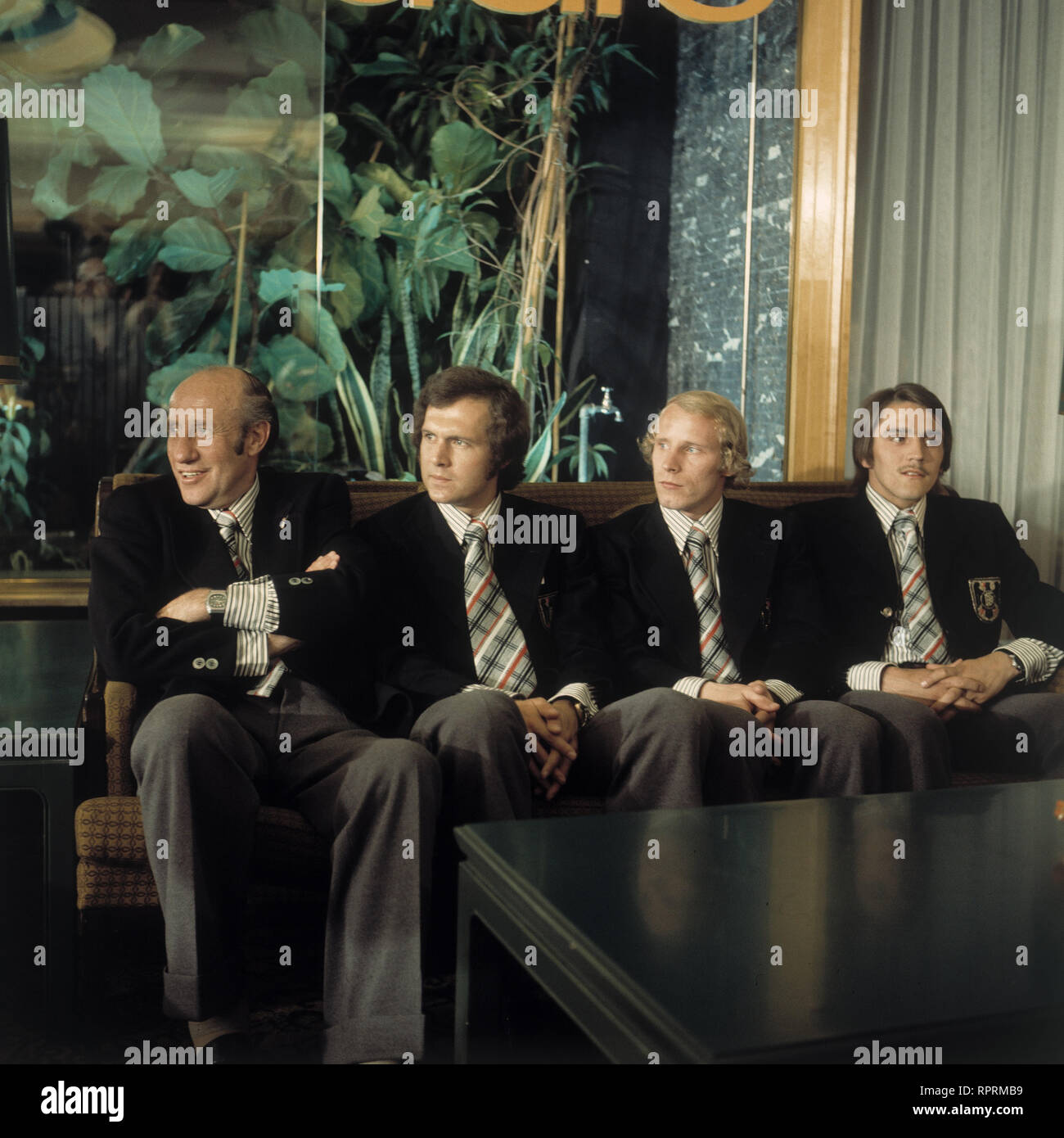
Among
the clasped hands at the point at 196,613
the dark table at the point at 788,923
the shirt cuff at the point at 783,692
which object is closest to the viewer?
the dark table at the point at 788,923

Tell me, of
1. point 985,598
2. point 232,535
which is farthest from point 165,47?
point 985,598

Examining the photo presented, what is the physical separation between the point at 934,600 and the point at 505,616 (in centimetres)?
94

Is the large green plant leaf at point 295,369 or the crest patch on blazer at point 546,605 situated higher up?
the large green plant leaf at point 295,369

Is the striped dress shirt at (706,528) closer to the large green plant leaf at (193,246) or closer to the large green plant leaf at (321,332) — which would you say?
the large green plant leaf at (321,332)

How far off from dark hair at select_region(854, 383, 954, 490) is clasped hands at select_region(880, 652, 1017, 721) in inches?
17.9

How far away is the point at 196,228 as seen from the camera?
3361 mm

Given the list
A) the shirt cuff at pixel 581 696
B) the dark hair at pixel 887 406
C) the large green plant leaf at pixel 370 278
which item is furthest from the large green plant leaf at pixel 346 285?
the shirt cuff at pixel 581 696

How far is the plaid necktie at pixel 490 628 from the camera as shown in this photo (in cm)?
226

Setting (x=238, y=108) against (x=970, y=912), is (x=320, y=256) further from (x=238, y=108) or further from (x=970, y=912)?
(x=970, y=912)

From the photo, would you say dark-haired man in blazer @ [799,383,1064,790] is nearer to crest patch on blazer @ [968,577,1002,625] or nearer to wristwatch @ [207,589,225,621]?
crest patch on blazer @ [968,577,1002,625]

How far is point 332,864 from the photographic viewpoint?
73.6 inches

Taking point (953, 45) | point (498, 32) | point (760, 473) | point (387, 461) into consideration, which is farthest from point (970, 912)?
point (498, 32)

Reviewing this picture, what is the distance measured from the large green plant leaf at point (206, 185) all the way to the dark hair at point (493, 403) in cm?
142
